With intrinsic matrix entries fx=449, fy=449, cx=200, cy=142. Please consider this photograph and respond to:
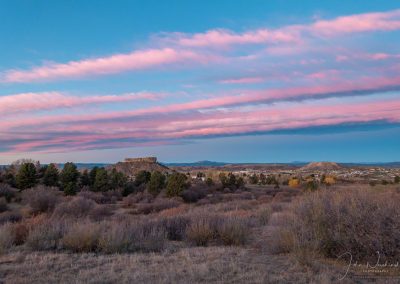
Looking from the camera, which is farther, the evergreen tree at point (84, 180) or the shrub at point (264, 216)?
the evergreen tree at point (84, 180)

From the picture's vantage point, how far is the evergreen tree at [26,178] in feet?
159

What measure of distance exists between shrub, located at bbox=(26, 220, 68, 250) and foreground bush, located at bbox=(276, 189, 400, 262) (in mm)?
6551

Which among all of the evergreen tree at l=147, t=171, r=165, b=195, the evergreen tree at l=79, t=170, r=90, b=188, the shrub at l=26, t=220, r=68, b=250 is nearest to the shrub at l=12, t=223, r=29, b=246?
the shrub at l=26, t=220, r=68, b=250

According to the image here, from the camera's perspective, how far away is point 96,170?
189 feet

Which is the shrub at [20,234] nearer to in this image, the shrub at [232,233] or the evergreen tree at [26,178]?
the shrub at [232,233]

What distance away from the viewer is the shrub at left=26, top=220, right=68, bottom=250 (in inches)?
508

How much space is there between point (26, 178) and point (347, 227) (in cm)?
4390

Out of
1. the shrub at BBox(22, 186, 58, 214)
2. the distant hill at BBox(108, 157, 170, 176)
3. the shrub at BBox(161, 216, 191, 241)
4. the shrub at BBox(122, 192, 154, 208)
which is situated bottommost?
the shrub at BBox(122, 192, 154, 208)

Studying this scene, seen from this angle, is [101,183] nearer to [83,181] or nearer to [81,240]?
[83,181]

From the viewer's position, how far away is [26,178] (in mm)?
48781

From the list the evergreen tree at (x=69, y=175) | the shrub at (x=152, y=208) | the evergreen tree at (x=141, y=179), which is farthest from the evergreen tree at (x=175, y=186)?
the evergreen tree at (x=141, y=179)

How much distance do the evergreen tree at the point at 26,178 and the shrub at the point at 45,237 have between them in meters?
37.2

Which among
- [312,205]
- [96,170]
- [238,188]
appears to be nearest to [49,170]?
[96,170]

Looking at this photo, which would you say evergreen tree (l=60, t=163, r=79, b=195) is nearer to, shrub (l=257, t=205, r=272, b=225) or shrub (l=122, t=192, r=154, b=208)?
shrub (l=122, t=192, r=154, b=208)
